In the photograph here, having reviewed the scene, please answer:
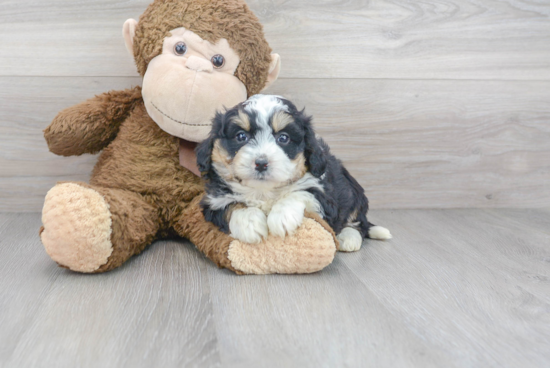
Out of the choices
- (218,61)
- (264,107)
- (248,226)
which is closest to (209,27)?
(218,61)

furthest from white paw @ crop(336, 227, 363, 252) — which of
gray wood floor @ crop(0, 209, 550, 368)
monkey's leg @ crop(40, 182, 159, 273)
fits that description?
monkey's leg @ crop(40, 182, 159, 273)

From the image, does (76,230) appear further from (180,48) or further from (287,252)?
(180,48)

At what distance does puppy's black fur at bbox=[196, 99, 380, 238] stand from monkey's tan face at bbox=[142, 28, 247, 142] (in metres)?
0.21

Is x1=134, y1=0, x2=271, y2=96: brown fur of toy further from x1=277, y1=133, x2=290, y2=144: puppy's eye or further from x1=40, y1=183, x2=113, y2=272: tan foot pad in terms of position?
x1=40, y1=183, x2=113, y2=272: tan foot pad

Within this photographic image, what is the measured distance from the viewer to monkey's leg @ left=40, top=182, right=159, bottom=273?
1.47 meters

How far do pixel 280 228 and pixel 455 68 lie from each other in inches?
60.0

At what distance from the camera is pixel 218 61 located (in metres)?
1.82

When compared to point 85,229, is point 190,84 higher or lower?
higher

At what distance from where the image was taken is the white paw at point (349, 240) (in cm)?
190

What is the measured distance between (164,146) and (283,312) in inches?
37.6

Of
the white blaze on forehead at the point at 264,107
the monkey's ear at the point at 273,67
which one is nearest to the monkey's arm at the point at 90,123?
the monkey's ear at the point at 273,67

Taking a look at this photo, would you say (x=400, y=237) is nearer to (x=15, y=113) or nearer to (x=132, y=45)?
(x=132, y=45)

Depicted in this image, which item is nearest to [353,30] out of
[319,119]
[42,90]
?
[319,119]

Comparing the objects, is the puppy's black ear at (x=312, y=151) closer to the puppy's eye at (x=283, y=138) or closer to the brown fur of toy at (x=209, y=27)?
the puppy's eye at (x=283, y=138)
